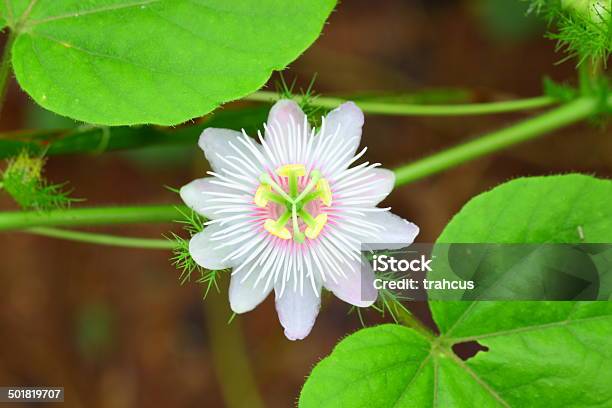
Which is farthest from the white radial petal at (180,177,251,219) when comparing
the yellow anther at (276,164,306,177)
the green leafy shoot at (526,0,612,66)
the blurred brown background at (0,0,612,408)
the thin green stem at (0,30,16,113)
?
the blurred brown background at (0,0,612,408)

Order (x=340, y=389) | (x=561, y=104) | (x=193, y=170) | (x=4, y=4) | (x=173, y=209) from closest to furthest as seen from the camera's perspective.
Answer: (x=340, y=389)
(x=4, y=4)
(x=173, y=209)
(x=561, y=104)
(x=193, y=170)

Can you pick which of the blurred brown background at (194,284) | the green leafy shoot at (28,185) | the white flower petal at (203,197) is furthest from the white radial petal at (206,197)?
the blurred brown background at (194,284)

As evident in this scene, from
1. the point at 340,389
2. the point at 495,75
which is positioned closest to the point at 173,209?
the point at 340,389

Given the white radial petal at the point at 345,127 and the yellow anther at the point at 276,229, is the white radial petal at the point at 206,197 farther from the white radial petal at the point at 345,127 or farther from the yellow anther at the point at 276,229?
the white radial petal at the point at 345,127

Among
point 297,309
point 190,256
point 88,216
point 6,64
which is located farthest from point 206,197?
point 6,64

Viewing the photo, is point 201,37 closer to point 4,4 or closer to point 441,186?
point 4,4

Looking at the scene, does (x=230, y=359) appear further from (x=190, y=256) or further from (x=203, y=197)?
(x=203, y=197)

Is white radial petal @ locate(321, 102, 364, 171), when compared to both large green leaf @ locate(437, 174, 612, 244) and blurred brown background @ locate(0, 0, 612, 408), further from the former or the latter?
blurred brown background @ locate(0, 0, 612, 408)
